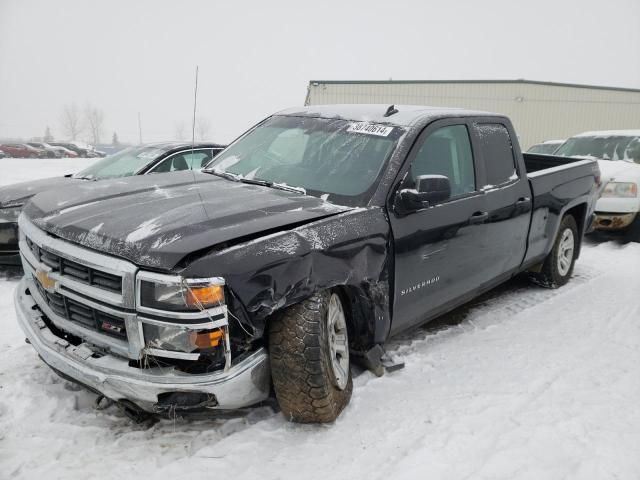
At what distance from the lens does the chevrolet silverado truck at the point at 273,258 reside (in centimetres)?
236

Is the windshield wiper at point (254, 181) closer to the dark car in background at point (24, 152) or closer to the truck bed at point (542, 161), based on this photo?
the truck bed at point (542, 161)

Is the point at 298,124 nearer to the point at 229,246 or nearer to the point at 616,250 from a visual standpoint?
the point at 229,246

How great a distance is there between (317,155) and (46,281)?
1.82 m

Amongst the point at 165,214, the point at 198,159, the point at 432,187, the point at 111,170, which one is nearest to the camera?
the point at 165,214

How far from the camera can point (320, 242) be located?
267 centimetres

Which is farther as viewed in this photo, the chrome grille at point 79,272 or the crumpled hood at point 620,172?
the crumpled hood at point 620,172

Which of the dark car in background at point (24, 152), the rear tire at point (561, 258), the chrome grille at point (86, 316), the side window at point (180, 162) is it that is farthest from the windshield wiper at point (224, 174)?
the dark car in background at point (24, 152)

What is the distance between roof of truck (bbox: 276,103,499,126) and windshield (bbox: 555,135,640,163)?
572cm

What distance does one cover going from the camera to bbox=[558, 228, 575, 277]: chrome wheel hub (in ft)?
17.9

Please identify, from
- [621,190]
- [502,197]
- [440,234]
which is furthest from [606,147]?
[440,234]

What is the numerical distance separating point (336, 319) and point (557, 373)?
167cm

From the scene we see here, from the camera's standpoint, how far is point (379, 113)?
380 centimetres

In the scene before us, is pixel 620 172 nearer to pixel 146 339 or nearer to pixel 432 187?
pixel 432 187

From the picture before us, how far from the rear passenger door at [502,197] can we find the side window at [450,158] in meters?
0.15
